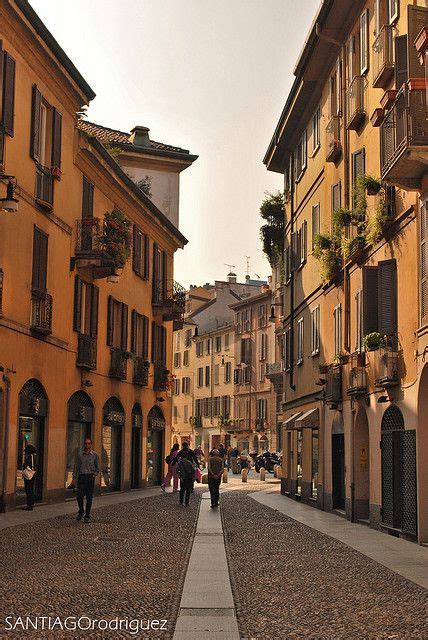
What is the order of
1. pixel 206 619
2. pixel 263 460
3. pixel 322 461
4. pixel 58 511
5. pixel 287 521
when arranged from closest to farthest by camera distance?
pixel 206 619 < pixel 287 521 < pixel 58 511 < pixel 322 461 < pixel 263 460

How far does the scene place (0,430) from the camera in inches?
876

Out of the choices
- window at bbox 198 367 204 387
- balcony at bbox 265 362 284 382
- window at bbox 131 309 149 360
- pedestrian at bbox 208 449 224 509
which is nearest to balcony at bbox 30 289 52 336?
pedestrian at bbox 208 449 224 509

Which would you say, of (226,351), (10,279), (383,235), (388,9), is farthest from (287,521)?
(226,351)

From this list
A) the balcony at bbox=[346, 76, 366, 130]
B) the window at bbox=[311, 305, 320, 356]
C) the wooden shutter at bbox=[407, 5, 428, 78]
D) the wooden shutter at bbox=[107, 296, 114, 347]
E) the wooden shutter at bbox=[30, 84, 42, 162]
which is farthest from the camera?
the wooden shutter at bbox=[107, 296, 114, 347]

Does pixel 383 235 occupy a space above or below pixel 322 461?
above

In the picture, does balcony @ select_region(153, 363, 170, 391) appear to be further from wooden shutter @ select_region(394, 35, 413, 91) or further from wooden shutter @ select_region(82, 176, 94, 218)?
wooden shutter @ select_region(394, 35, 413, 91)

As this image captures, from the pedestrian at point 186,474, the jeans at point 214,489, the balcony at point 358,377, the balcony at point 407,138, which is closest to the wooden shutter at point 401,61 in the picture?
the balcony at point 407,138

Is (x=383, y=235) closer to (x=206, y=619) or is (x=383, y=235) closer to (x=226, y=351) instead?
(x=206, y=619)

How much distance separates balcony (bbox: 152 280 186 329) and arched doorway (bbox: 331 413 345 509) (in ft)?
53.5

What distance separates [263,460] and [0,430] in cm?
3464

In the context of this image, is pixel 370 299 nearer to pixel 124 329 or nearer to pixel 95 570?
pixel 95 570

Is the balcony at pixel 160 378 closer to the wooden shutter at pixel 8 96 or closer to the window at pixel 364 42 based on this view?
the wooden shutter at pixel 8 96

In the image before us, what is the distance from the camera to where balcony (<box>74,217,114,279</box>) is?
94.0 ft

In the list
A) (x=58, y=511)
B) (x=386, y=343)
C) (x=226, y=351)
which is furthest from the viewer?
(x=226, y=351)
